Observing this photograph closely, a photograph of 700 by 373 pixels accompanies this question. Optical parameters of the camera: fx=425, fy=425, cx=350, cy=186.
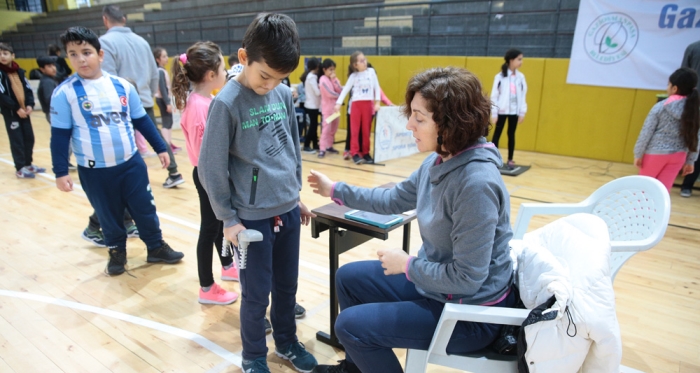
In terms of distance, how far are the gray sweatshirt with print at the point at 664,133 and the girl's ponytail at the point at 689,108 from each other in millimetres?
28

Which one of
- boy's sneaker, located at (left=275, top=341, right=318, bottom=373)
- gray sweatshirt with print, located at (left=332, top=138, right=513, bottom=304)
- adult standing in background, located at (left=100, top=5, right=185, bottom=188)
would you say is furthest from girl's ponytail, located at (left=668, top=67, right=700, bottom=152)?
adult standing in background, located at (left=100, top=5, right=185, bottom=188)

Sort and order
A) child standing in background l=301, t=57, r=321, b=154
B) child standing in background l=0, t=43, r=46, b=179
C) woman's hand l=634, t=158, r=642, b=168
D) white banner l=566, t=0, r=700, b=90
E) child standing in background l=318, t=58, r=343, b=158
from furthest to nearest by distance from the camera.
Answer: child standing in background l=301, t=57, r=321, b=154 → child standing in background l=318, t=58, r=343, b=158 → white banner l=566, t=0, r=700, b=90 → child standing in background l=0, t=43, r=46, b=179 → woman's hand l=634, t=158, r=642, b=168

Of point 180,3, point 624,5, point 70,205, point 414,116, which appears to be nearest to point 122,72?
point 70,205

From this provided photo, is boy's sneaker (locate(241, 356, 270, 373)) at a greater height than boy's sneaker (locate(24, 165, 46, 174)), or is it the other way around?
boy's sneaker (locate(241, 356, 270, 373))

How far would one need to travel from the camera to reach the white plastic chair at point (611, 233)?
125 centimetres

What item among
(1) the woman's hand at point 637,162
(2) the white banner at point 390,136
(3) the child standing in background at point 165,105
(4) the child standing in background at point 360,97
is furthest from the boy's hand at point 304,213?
(3) the child standing in background at point 165,105

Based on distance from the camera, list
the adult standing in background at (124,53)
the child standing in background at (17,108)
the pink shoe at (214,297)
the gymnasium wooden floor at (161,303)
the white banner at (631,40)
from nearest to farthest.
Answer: the gymnasium wooden floor at (161,303)
the pink shoe at (214,297)
the adult standing in background at (124,53)
the child standing in background at (17,108)
the white banner at (631,40)

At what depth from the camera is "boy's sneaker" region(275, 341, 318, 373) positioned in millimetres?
1885

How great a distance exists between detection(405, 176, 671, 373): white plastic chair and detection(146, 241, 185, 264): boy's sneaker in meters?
2.09

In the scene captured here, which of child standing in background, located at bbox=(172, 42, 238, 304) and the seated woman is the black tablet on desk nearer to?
the seated woman

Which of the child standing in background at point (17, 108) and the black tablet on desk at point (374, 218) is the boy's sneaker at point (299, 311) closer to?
the black tablet on desk at point (374, 218)

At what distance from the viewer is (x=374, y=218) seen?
1719 millimetres

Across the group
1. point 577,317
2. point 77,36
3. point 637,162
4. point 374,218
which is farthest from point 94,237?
point 637,162

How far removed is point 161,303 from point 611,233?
2378 mm
